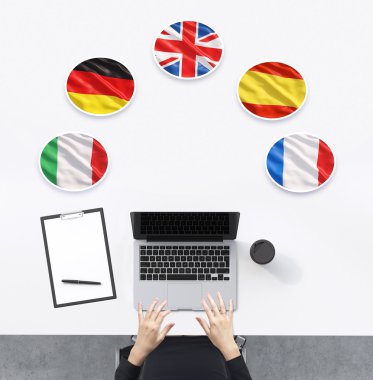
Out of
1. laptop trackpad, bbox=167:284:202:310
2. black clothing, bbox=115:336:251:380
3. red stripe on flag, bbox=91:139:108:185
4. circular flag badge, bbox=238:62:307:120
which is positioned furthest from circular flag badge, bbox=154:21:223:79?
black clothing, bbox=115:336:251:380

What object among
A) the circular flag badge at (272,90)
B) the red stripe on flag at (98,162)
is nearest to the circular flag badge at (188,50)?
the circular flag badge at (272,90)

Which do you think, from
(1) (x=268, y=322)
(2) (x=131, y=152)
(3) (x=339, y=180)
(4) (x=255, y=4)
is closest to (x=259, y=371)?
(1) (x=268, y=322)

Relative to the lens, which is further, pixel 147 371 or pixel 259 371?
pixel 259 371

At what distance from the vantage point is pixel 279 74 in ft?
5.18

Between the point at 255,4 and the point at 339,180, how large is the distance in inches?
24.2

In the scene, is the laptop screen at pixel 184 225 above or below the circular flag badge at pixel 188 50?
below

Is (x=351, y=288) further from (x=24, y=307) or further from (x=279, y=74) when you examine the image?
(x=24, y=307)

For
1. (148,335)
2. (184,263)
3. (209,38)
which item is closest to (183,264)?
(184,263)

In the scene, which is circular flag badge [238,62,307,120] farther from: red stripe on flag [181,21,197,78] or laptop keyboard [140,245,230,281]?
laptop keyboard [140,245,230,281]

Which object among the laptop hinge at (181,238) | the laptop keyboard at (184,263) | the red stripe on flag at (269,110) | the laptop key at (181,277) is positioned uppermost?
the red stripe on flag at (269,110)

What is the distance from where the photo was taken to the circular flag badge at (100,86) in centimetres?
157

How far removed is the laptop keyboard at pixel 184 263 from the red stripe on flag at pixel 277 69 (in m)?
0.57

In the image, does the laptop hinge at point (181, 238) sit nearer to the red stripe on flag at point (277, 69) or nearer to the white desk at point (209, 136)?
the white desk at point (209, 136)

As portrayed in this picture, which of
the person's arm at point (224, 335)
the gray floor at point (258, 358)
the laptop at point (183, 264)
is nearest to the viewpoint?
the person's arm at point (224, 335)
